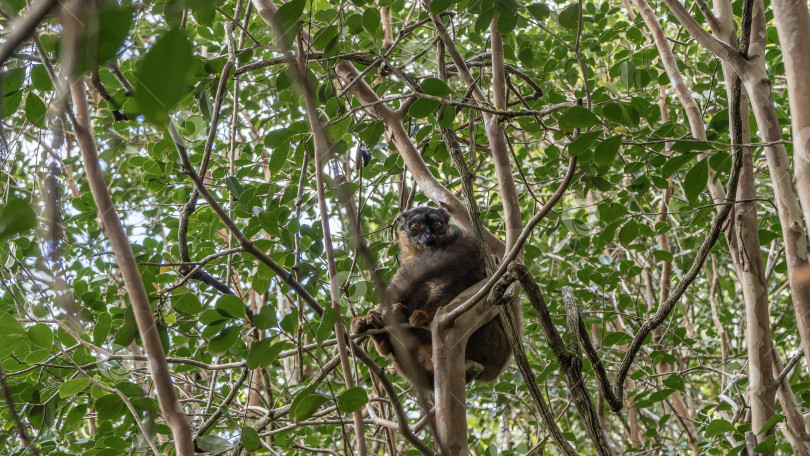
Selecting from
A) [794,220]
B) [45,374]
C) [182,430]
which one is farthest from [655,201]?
[182,430]

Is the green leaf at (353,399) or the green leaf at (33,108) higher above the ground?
the green leaf at (33,108)

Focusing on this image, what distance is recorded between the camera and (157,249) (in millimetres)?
4000

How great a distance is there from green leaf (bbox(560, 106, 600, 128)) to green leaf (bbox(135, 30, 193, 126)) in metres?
1.24

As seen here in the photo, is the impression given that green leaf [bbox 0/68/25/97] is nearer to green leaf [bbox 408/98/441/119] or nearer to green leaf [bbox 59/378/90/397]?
green leaf [bbox 59/378/90/397]

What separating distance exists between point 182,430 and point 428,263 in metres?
2.81

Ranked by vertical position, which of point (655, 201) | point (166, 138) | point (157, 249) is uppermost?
point (655, 201)

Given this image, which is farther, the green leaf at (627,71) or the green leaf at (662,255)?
the green leaf at (662,255)

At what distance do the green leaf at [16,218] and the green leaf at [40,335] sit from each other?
1365mm

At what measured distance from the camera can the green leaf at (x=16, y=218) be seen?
32.6 inches

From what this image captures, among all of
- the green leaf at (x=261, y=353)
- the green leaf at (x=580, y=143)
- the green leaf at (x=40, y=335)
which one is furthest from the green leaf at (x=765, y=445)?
the green leaf at (x=40, y=335)

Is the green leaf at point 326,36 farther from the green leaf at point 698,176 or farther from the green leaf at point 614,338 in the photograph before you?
the green leaf at point 614,338

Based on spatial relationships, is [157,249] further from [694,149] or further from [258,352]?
[694,149]

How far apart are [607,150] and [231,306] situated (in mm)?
1115

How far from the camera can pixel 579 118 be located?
5.51ft
